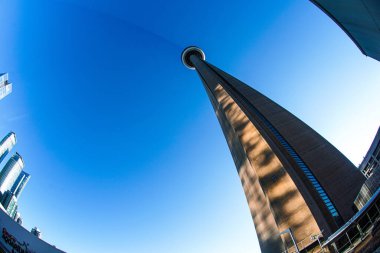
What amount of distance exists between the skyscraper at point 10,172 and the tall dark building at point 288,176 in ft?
498

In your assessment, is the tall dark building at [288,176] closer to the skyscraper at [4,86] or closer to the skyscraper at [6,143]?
the skyscraper at [4,86]

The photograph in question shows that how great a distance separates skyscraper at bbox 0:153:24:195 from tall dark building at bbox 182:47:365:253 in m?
152

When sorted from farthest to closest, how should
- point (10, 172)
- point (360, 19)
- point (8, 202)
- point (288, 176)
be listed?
point (10, 172) < point (8, 202) < point (288, 176) < point (360, 19)

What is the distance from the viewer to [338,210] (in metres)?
21.4

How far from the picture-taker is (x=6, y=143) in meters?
149

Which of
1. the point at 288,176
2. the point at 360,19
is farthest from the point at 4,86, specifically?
the point at 360,19

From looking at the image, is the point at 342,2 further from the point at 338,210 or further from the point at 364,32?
the point at 338,210

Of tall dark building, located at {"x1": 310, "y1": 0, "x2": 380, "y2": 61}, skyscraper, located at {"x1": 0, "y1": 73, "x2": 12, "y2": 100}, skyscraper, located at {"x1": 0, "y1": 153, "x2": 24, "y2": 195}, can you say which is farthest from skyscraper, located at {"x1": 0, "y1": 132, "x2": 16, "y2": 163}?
tall dark building, located at {"x1": 310, "y1": 0, "x2": 380, "y2": 61}

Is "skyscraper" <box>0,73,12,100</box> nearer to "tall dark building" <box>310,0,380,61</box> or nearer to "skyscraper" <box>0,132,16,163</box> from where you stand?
"skyscraper" <box>0,132,16,163</box>

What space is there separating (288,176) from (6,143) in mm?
172961

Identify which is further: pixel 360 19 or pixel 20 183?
pixel 20 183

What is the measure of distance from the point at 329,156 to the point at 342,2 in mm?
20391

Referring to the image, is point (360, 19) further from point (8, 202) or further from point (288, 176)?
point (8, 202)

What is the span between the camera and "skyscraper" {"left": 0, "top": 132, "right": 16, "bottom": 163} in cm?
14312
